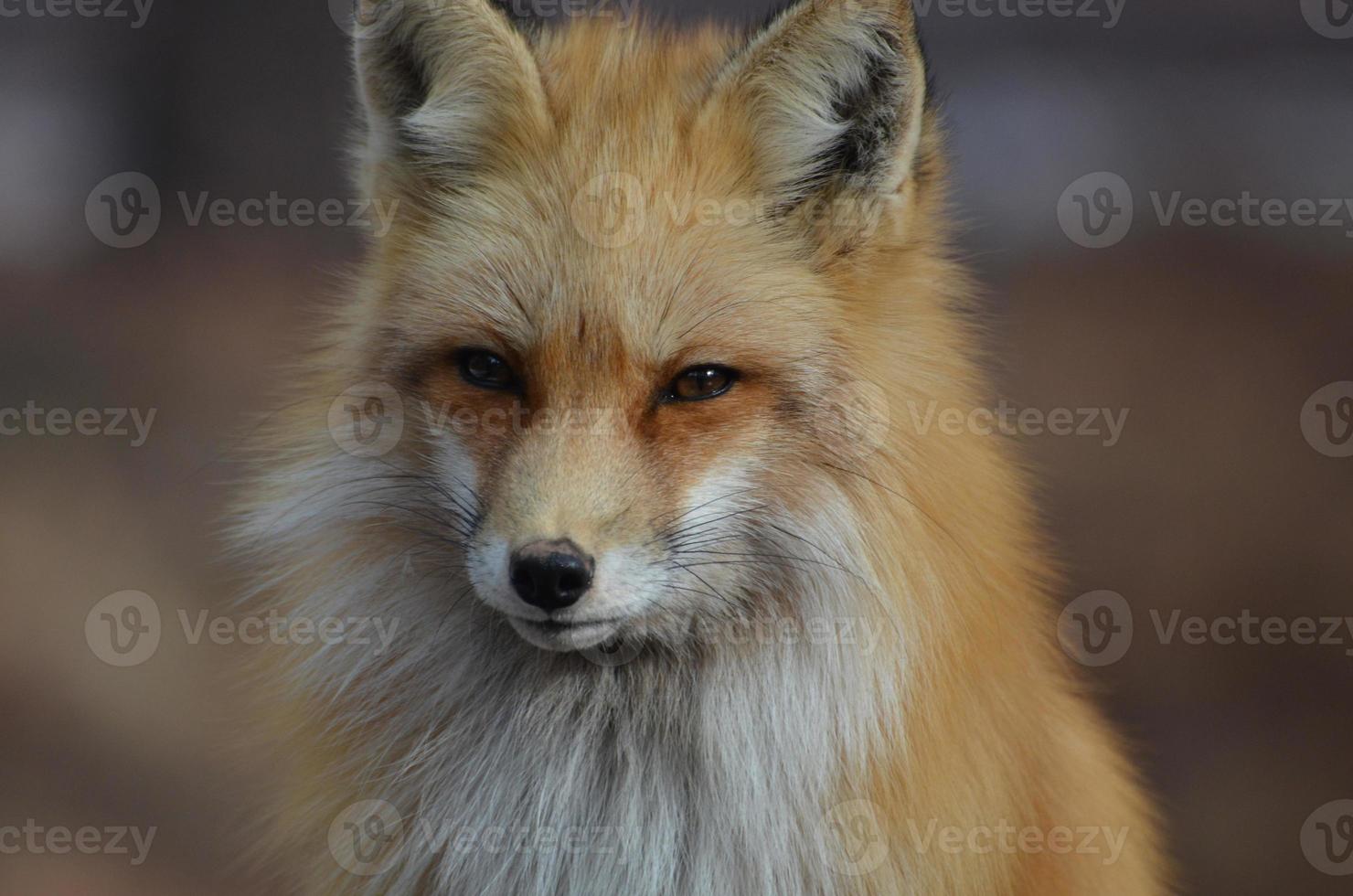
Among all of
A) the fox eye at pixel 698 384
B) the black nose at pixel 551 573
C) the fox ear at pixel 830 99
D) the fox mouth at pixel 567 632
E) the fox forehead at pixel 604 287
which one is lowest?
the fox mouth at pixel 567 632

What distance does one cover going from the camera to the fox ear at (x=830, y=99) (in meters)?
1.81

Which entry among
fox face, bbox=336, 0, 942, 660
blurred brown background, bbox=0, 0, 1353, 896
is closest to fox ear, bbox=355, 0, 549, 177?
fox face, bbox=336, 0, 942, 660

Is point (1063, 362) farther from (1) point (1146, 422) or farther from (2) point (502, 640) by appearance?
(2) point (502, 640)

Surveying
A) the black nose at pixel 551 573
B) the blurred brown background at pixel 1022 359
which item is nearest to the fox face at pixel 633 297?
the black nose at pixel 551 573

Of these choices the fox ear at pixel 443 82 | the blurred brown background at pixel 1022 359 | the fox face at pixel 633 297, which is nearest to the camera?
the fox face at pixel 633 297

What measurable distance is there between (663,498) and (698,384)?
0.68 ft

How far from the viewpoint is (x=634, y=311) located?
1735 mm

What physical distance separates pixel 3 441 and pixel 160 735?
133cm

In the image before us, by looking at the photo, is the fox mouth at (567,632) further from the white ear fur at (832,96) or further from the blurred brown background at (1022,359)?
the blurred brown background at (1022,359)

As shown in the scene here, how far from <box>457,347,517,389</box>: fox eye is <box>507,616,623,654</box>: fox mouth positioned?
1.27 feet

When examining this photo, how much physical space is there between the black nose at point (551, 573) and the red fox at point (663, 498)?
0.09 feet

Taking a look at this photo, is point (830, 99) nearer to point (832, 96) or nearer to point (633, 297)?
point (832, 96)

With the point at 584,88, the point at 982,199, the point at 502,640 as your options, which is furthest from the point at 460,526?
the point at 982,199

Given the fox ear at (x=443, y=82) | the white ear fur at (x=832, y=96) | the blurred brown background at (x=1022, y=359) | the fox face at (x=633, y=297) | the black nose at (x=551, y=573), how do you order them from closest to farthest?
the black nose at (x=551, y=573) → the fox face at (x=633, y=297) → the white ear fur at (x=832, y=96) → the fox ear at (x=443, y=82) → the blurred brown background at (x=1022, y=359)
